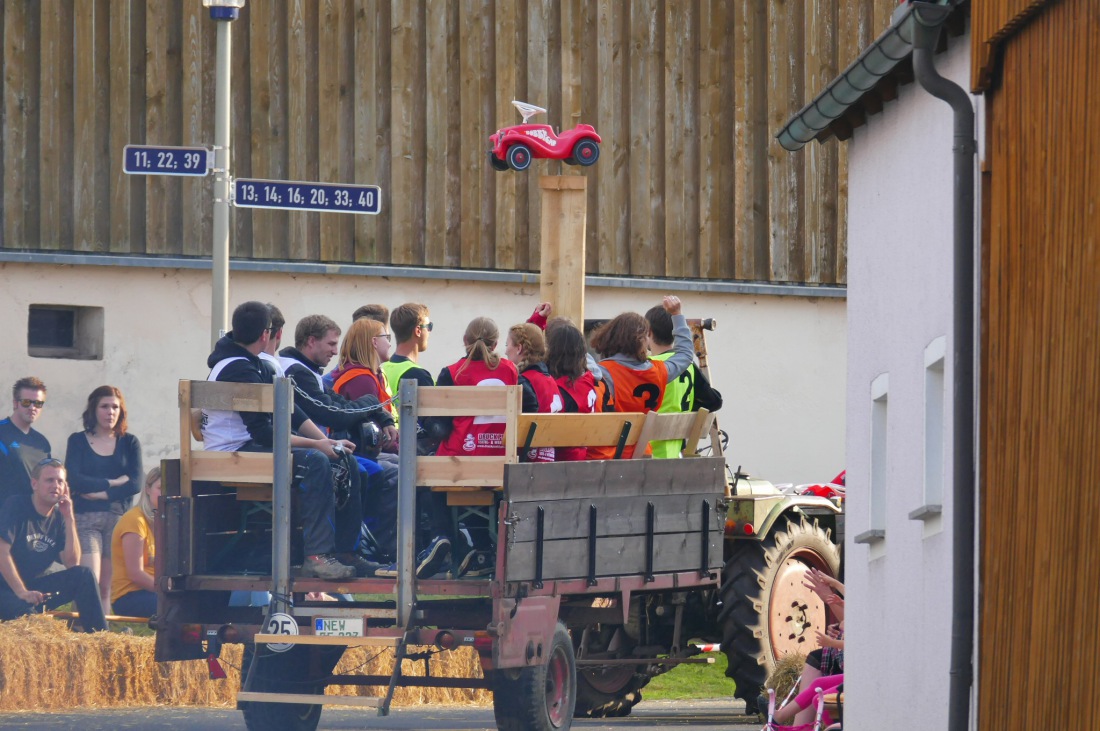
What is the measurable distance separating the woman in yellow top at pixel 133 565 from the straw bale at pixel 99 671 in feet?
1.91

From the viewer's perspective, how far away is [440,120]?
19.7m

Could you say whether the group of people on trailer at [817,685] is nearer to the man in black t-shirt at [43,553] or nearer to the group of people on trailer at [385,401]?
the group of people on trailer at [385,401]

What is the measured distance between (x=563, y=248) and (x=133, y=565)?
3.74 metres

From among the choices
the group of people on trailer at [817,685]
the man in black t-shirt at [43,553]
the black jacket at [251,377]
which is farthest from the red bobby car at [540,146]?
the group of people on trailer at [817,685]

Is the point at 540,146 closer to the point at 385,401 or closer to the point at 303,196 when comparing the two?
the point at 303,196

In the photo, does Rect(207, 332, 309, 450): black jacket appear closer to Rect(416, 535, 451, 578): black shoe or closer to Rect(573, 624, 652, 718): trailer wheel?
Rect(416, 535, 451, 578): black shoe

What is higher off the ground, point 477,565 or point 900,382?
point 900,382

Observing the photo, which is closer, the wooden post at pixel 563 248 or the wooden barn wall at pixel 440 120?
the wooden post at pixel 563 248

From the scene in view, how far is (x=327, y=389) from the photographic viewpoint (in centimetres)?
1146

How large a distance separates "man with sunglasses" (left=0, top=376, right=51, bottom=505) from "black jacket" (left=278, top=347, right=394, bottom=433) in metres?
4.53

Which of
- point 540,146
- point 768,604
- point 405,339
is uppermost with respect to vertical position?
point 540,146

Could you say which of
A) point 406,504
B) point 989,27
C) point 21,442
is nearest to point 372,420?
point 406,504

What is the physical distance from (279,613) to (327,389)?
4.82ft

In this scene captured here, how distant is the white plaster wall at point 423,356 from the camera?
58.8ft
